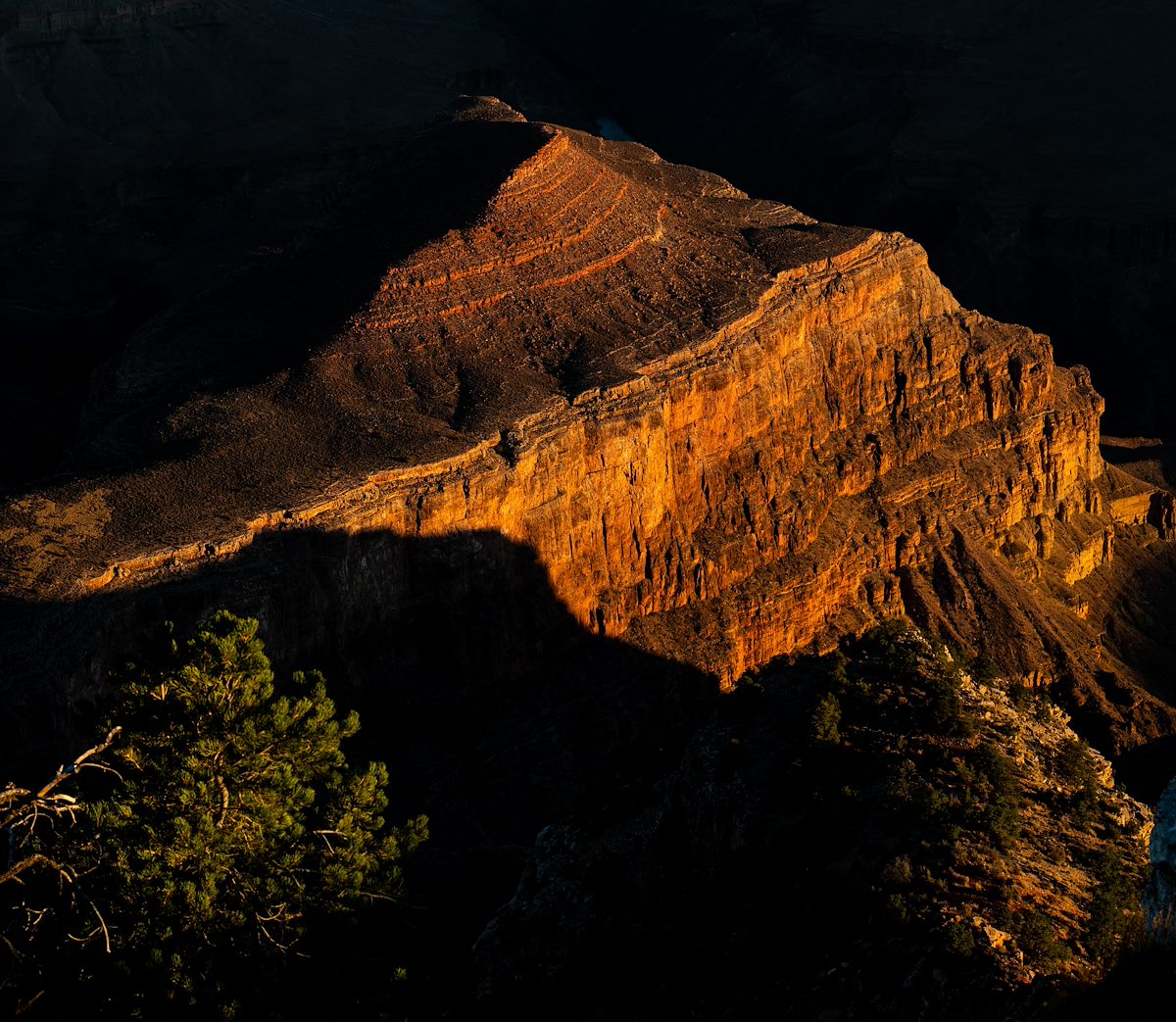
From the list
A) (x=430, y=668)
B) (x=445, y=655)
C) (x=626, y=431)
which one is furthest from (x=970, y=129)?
(x=430, y=668)

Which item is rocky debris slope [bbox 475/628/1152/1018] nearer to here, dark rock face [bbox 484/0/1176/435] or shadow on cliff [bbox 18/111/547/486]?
shadow on cliff [bbox 18/111/547/486]

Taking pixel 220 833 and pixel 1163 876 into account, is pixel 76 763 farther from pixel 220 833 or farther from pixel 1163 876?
pixel 1163 876

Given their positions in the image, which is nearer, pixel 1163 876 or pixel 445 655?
pixel 1163 876

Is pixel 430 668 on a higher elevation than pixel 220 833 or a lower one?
lower

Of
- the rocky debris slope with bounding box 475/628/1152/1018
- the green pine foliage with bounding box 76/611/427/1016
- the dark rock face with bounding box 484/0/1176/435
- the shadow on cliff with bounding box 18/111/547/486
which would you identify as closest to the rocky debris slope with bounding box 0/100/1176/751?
the shadow on cliff with bounding box 18/111/547/486

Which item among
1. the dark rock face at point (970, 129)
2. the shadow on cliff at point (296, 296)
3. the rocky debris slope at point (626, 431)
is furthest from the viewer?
the dark rock face at point (970, 129)

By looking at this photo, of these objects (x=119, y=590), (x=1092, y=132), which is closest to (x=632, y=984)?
(x=119, y=590)

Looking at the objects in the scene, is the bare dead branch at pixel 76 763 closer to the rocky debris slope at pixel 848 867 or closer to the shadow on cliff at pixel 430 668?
the rocky debris slope at pixel 848 867

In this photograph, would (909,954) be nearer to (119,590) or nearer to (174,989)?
(174,989)

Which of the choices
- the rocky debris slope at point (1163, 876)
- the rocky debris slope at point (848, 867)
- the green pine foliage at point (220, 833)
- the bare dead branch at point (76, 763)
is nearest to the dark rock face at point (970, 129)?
the rocky debris slope at point (848, 867)
